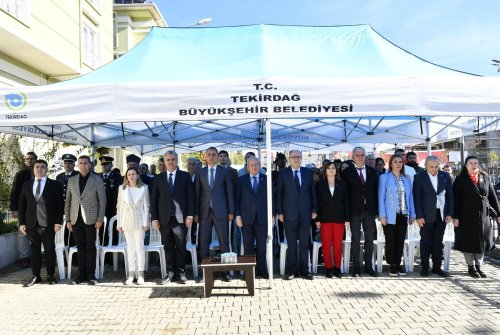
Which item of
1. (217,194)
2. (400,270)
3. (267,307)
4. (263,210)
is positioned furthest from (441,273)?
(217,194)

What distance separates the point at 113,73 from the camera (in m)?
6.44

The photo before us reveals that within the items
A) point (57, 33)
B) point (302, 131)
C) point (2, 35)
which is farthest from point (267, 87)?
point (57, 33)

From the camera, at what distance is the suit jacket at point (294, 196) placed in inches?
248

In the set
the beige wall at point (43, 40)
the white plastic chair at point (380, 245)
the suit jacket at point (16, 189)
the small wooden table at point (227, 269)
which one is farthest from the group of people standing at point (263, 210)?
the beige wall at point (43, 40)

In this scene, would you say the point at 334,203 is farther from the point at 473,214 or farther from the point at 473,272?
the point at 473,272

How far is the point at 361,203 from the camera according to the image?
21.2ft

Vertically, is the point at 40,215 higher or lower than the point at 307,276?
higher

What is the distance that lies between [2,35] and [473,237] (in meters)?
11.7

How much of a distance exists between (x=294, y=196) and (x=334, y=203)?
2.03ft

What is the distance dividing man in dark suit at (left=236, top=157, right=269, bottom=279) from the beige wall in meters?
8.35

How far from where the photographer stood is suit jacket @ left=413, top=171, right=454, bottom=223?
636cm

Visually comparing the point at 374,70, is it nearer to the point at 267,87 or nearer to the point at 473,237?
the point at 267,87

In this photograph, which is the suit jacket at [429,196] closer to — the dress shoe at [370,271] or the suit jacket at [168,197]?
the dress shoe at [370,271]

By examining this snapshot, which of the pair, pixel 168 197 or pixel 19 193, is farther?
pixel 19 193
